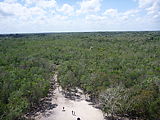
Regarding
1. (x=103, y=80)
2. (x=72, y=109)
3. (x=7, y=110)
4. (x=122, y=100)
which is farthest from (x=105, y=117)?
(x=7, y=110)

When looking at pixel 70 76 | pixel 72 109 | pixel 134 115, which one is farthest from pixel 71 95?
pixel 134 115

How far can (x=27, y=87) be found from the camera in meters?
39.9

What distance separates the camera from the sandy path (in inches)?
1439

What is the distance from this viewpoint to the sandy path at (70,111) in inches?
1439

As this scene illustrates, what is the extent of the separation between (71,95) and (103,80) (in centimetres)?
1046

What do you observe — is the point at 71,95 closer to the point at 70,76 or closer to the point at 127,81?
the point at 70,76

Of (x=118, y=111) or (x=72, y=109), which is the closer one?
(x=118, y=111)

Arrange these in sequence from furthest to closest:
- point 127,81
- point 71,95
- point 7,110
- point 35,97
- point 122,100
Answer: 1. point 71,95
2. point 127,81
3. point 35,97
4. point 122,100
5. point 7,110

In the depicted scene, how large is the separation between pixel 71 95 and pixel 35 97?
43.0 ft

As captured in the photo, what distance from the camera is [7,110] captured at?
30938 millimetres

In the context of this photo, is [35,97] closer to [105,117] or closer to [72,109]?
[72,109]

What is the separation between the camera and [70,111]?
130ft

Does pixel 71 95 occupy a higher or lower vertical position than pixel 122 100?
lower

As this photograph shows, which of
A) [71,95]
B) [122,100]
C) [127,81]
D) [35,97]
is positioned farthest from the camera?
[71,95]
